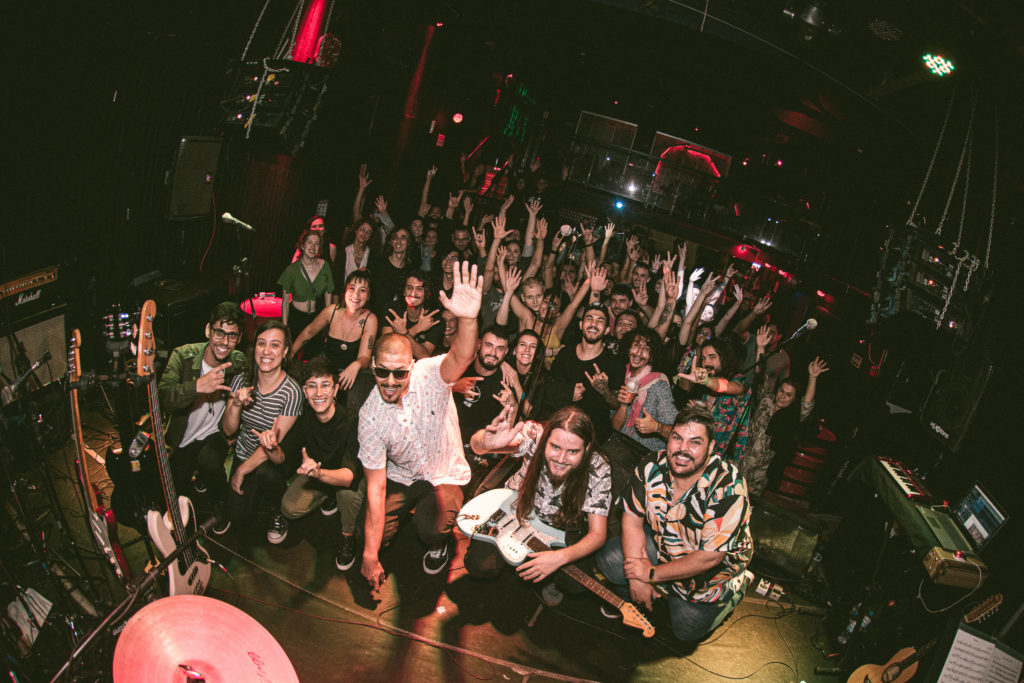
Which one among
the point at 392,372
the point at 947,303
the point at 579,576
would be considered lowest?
the point at 579,576

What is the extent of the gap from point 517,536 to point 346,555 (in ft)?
4.04

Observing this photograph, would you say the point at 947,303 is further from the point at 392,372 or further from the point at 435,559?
the point at 435,559

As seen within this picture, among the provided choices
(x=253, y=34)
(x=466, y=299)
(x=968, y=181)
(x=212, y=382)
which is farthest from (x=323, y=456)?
(x=968, y=181)

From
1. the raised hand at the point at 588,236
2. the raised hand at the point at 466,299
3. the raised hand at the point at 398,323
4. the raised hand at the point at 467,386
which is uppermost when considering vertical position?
the raised hand at the point at 588,236

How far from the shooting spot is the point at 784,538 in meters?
3.92

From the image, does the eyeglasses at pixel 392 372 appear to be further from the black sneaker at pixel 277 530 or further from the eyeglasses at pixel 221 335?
the black sneaker at pixel 277 530

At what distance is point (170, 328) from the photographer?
4.24 metres

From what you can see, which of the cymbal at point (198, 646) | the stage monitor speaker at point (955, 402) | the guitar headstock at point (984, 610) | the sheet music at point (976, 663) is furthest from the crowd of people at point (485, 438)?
the guitar headstock at point (984, 610)

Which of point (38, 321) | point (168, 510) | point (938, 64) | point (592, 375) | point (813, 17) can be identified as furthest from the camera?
point (813, 17)

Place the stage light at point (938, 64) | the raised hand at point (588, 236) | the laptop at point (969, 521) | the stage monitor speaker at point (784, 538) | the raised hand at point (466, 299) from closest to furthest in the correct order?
the raised hand at point (466, 299), the laptop at point (969, 521), the stage monitor speaker at point (784, 538), the stage light at point (938, 64), the raised hand at point (588, 236)

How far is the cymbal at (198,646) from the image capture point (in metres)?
1.57

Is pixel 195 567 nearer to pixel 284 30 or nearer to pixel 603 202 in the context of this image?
pixel 284 30

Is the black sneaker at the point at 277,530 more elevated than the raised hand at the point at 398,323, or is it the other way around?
the raised hand at the point at 398,323

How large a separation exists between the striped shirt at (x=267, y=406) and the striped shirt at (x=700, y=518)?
2316 millimetres
